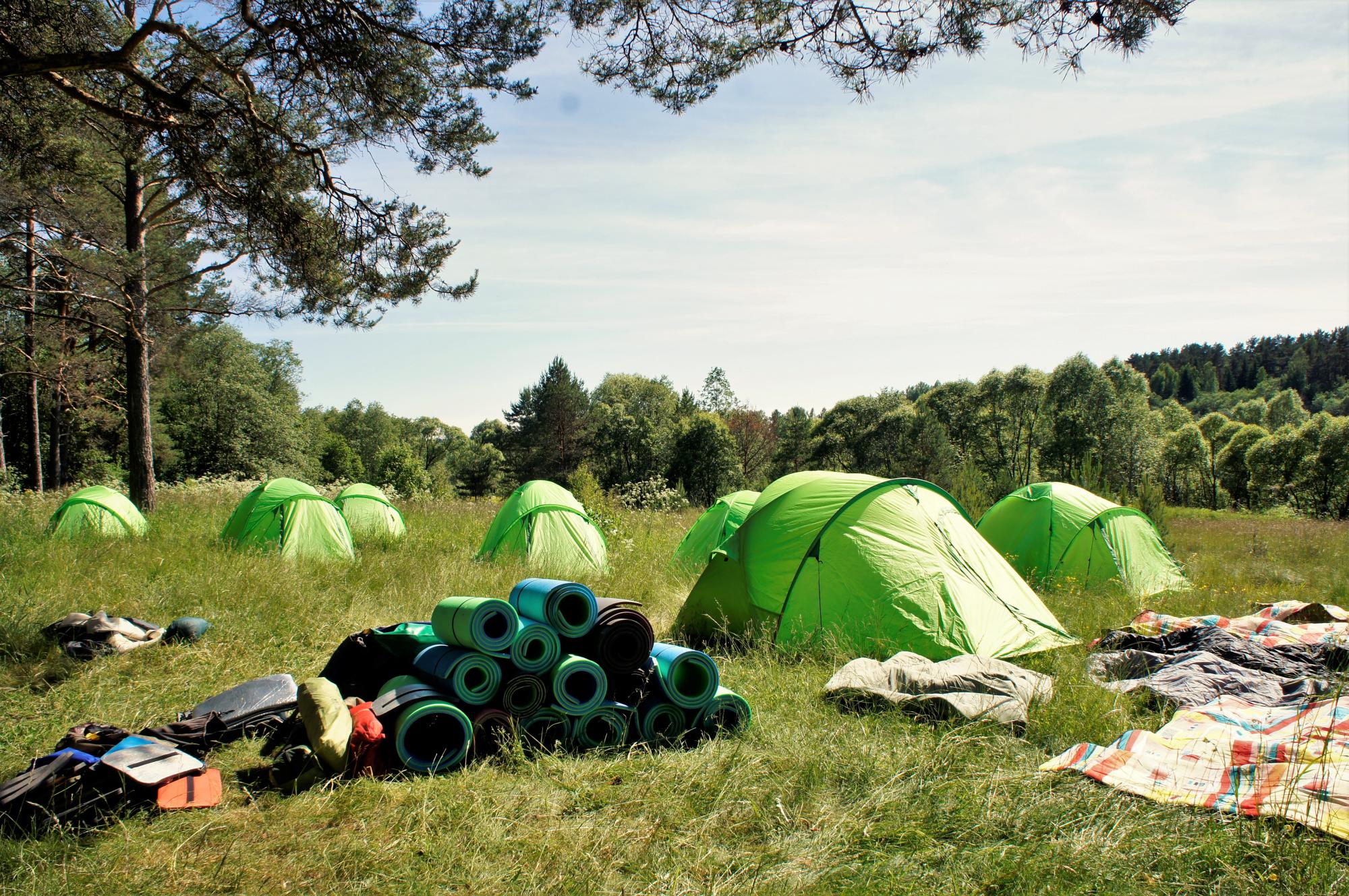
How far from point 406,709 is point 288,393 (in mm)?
45868

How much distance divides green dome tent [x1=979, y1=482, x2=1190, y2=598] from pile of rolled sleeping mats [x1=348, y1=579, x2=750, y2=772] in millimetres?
6925

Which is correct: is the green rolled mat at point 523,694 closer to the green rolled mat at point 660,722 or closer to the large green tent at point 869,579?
the green rolled mat at point 660,722

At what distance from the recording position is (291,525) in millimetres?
8969

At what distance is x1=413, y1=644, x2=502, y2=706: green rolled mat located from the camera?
3729 mm

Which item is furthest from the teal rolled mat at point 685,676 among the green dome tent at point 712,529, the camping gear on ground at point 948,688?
the green dome tent at point 712,529

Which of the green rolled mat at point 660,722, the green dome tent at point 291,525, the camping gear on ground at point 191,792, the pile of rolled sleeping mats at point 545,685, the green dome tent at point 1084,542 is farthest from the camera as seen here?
the green dome tent at point 1084,542

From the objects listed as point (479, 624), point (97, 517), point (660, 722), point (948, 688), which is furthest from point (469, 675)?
point (97, 517)

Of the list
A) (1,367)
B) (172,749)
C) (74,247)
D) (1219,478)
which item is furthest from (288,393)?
(1219,478)

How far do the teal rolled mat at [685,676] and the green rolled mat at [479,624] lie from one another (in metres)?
0.85

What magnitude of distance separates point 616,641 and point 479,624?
2.50ft

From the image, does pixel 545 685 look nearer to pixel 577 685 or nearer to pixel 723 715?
pixel 577 685

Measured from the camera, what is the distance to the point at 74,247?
11984 millimetres

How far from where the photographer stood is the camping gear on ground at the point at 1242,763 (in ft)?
8.89

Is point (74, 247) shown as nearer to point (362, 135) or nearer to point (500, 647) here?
point (362, 135)
